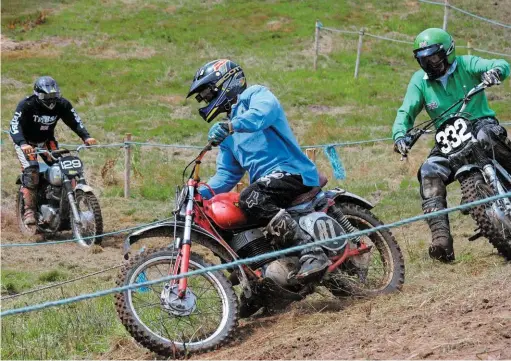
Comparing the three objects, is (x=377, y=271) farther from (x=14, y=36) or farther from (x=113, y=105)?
(x=14, y=36)

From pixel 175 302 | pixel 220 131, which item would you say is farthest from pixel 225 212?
pixel 175 302

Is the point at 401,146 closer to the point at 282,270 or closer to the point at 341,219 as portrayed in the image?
the point at 341,219

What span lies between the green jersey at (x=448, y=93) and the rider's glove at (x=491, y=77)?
17 centimetres

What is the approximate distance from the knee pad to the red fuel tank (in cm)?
598

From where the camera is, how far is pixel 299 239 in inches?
230

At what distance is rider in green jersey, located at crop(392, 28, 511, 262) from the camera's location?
699 cm

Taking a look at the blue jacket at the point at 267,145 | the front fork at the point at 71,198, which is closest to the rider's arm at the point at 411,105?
the blue jacket at the point at 267,145

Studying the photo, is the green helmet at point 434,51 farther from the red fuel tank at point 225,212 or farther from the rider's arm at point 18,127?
the rider's arm at point 18,127

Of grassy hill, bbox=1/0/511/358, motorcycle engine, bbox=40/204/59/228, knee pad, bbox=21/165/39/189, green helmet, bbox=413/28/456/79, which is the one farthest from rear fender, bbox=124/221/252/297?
knee pad, bbox=21/165/39/189

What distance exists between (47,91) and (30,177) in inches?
50.0

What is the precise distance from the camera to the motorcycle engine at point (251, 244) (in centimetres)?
588

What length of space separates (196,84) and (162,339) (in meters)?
1.85

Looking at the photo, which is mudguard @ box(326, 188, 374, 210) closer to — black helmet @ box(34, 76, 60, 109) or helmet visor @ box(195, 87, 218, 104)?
helmet visor @ box(195, 87, 218, 104)

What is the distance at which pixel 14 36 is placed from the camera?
108 ft
